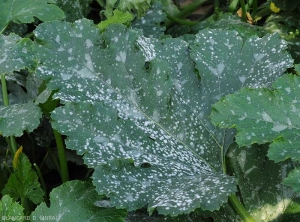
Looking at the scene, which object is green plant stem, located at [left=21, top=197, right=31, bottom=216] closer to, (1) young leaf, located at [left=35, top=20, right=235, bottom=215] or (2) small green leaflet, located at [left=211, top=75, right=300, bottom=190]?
(1) young leaf, located at [left=35, top=20, right=235, bottom=215]

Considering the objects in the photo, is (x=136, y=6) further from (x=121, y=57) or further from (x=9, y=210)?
(x=9, y=210)

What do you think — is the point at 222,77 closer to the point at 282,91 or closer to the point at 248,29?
the point at 282,91

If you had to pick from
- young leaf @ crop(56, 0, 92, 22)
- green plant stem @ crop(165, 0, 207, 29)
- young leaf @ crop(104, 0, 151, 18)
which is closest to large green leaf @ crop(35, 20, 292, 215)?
young leaf @ crop(104, 0, 151, 18)

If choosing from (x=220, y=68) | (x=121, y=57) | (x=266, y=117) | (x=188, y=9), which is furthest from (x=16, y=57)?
(x=188, y=9)

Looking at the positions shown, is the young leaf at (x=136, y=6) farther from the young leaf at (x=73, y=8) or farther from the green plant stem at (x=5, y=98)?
the green plant stem at (x=5, y=98)

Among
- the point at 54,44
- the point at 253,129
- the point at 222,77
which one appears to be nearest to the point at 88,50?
the point at 54,44

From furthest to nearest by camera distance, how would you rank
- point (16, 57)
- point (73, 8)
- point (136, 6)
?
point (73, 8)
point (136, 6)
point (16, 57)
